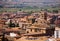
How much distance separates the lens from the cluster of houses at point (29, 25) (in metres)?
8.53

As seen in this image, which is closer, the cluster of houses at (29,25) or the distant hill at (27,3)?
the cluster of houses at (29,25)

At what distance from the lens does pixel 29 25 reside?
10188 mm

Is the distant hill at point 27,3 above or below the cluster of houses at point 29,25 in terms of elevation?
above

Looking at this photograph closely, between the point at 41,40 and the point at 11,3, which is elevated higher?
the point at 11,3

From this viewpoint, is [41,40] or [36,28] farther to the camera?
[36,28]

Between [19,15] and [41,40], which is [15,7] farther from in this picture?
[41,40]

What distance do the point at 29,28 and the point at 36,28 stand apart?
240mm

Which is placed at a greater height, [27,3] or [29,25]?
[27,3]

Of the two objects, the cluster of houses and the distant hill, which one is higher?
the distant hill

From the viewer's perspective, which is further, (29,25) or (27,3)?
(27,3)

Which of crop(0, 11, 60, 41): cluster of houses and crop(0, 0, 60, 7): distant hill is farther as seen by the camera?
crop(0, 0, 60, 7): distant hill

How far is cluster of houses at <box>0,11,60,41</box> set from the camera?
8534 millimetres

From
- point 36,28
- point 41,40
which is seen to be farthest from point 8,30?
point 41,40

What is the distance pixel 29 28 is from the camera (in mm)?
9586
